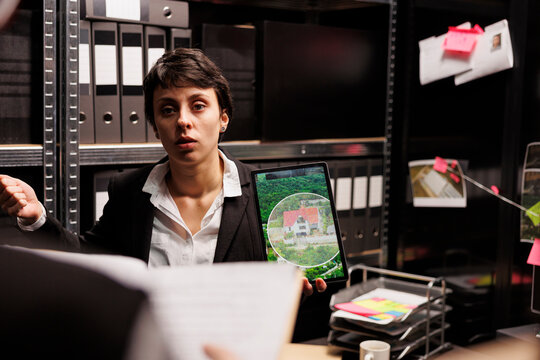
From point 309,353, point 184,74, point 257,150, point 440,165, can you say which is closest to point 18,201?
point 184,74

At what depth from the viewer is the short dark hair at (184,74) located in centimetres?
138

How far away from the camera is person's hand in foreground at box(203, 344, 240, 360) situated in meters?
0.49

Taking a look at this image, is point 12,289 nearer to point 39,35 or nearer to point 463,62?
point 39,35

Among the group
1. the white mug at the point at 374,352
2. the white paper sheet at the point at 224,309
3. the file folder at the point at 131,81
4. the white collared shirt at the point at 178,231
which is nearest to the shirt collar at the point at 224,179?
the white collared shirt at the point at 178,231

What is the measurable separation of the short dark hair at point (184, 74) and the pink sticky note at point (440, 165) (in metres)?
0.86

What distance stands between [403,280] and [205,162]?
3.56ft

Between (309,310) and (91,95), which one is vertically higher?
(91,95)

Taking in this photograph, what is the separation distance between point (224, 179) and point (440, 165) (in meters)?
0.86

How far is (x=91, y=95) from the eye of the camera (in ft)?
5.36

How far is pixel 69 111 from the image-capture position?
158cm

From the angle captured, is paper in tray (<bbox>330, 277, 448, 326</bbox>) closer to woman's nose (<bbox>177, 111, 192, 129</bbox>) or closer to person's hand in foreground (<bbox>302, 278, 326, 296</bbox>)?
person's hand in foreground (<bbox>302, 278, 326, 296</bbox>)

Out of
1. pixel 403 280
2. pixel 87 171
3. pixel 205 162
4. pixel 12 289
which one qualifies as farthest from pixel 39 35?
pixel 403 280

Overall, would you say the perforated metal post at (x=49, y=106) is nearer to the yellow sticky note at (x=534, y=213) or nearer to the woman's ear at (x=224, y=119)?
the woman's ear at (x=224, y=119)

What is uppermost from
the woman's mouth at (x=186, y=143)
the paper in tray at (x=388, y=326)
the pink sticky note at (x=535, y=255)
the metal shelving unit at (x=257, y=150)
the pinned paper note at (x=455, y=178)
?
the woman's mouth at (x=186, y=143)
